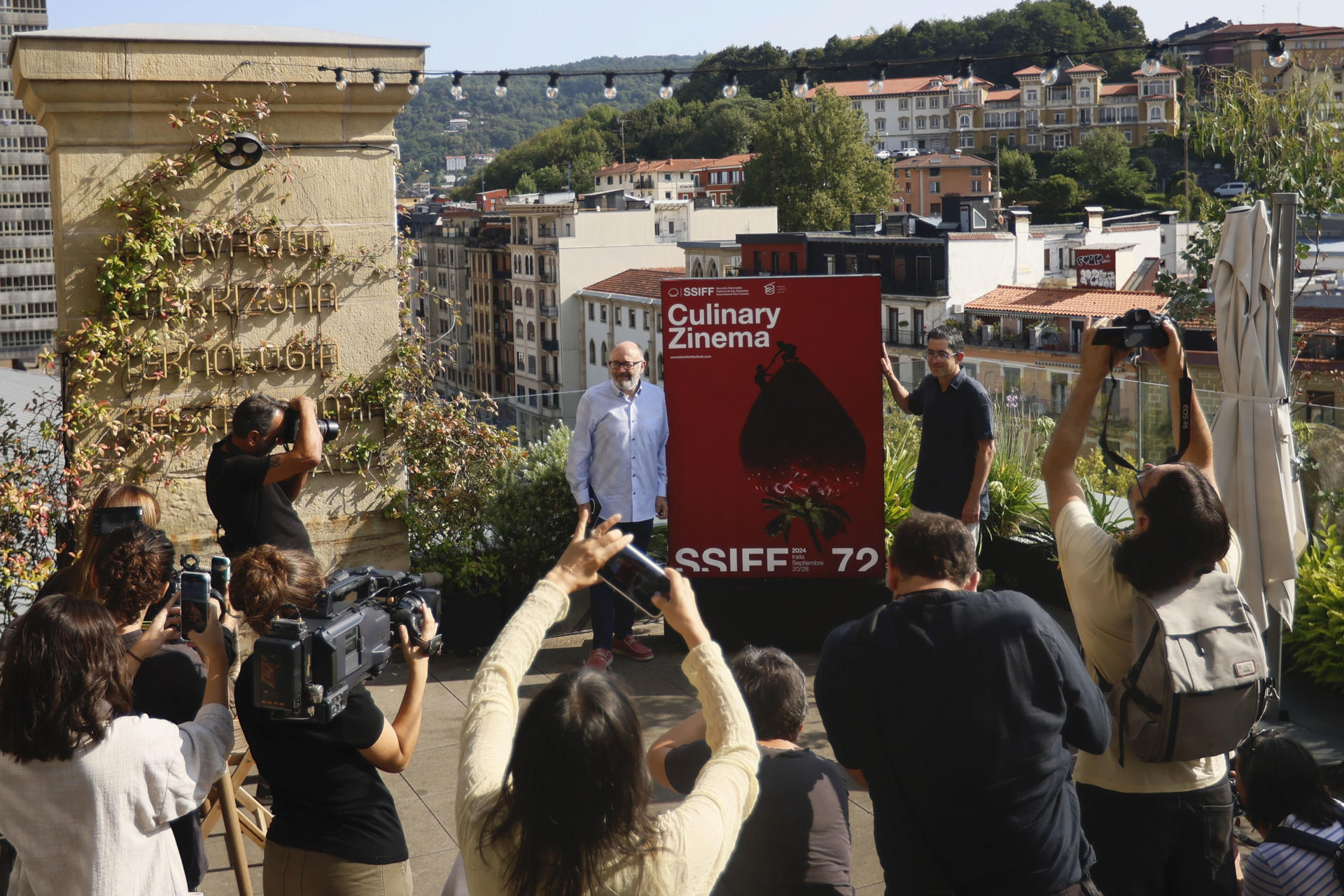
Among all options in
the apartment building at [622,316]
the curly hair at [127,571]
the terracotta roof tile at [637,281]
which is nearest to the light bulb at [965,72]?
the curly hair at [127,571]

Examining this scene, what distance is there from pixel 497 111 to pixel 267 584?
189 meters

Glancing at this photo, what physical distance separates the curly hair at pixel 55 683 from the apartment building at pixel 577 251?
6082 centimetres

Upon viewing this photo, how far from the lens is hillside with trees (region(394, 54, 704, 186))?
6250 inches

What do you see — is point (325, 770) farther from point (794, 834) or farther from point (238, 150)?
point (238, 150)

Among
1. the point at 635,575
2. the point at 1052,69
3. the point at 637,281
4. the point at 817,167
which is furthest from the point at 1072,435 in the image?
the point at 817,167

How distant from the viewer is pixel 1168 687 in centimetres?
267

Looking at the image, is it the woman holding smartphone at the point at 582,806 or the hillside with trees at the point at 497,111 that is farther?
the hillside with trees at the point at 497,111

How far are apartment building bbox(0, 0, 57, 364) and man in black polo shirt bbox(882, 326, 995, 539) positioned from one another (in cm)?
7823

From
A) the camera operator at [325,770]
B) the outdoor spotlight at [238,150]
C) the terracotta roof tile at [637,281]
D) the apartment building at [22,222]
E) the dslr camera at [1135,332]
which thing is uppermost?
the apartment building at [22,222]

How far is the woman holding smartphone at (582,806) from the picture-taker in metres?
1.77

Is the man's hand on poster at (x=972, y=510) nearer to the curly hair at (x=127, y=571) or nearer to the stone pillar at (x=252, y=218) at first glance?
the stone pillar at (x=252, y=218)

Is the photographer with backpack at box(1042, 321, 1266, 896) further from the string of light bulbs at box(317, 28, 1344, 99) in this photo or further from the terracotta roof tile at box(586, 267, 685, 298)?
the terracotta roof tile at box(586, 267, 685, 298)

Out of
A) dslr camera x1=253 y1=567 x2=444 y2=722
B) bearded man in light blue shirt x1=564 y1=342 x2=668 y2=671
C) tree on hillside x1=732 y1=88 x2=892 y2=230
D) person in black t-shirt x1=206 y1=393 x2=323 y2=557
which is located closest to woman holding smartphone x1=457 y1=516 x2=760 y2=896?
dslr camera x1=253 y1=567 x2=444 y2=722

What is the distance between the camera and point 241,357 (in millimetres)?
5668
